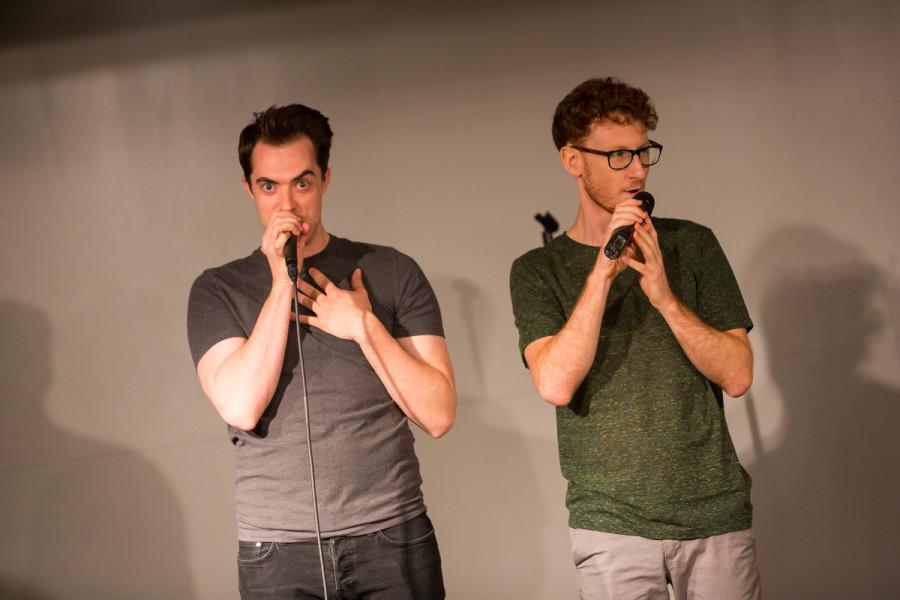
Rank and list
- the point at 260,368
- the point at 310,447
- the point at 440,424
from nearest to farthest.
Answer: the point at 310,447 → the point at 260,368 → the point at 440,424

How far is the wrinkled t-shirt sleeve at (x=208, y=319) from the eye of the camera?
2158 mm

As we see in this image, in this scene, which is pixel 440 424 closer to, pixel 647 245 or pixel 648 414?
pixel 648 414

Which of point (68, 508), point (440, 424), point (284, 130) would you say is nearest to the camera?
point (440, 424)

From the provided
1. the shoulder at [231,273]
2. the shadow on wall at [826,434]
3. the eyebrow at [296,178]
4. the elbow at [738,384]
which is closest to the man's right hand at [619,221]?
the elbow at [738,384]

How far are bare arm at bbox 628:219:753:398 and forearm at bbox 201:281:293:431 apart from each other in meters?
0.82

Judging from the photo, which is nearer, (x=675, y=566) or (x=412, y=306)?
(x=675, y=566)

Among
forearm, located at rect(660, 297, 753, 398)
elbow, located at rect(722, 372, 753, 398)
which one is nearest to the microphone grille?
forearm, located at rect(660, 297, 753, 398)

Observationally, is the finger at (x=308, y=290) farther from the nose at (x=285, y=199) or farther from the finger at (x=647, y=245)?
the finger at (x=647, y=245)

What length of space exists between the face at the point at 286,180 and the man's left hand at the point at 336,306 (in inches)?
6.0

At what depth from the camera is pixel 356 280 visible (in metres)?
2.20

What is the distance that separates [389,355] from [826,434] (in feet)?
7.04

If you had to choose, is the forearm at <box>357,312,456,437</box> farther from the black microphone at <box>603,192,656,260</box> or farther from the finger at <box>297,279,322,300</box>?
the black microphone at <box>603,192,656,260</box>

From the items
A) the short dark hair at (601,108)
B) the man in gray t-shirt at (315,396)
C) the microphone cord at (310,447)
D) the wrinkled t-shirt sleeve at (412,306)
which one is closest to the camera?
the microphone cord at (310,447)

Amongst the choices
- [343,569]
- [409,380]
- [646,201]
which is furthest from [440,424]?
[646,201]
